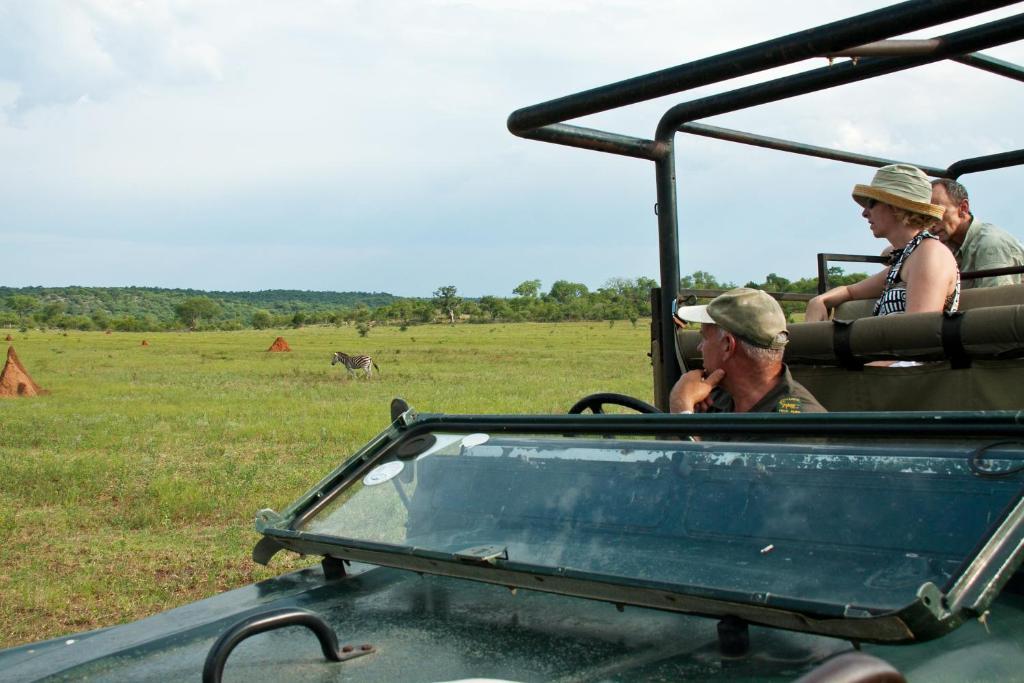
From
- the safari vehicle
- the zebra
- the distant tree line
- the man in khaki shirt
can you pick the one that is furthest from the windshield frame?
the distant tree line

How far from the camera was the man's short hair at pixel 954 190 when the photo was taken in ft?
15.6

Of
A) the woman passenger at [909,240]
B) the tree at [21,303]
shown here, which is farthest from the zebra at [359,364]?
the tree at [21,303]

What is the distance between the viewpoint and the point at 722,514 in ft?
6.59

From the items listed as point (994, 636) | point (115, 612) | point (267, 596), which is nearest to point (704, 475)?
point (994, 636)

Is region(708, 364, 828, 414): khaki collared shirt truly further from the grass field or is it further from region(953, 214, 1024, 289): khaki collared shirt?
the grass field

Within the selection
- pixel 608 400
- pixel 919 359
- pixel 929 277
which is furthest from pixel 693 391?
pixel 929 277

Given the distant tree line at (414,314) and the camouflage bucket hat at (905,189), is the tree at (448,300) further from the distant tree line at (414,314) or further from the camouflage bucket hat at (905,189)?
the camouflage bucket hat at (905,189)

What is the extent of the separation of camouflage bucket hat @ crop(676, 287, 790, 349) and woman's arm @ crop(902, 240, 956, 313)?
64 centimetres

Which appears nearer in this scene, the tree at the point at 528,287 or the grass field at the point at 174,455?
the grass field at the point at 174,455

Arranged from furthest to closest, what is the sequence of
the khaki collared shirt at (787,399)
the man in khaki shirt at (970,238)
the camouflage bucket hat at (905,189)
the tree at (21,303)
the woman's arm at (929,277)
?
the tree at (21,303) < the man in khaki shirt at (970,238) < the camouflage bucket hat at (905,189) < the woman's arm at (929,277) < the khaki collared shirt at (787,399)

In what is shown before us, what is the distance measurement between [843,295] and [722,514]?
2.57 metres

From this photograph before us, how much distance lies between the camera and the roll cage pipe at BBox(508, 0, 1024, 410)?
2254 millimetres

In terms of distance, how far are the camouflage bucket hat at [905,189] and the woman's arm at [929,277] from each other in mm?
135

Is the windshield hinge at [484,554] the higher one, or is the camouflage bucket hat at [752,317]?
the camouflage bucket hat at [752,317]
